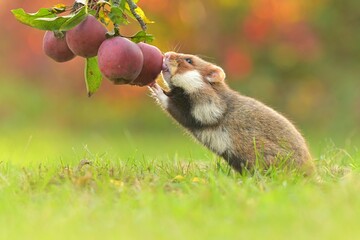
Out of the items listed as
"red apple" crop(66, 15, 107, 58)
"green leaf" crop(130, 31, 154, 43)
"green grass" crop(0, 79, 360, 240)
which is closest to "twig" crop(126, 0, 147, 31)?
"green leaf" crop(130, 31, 154, 43)

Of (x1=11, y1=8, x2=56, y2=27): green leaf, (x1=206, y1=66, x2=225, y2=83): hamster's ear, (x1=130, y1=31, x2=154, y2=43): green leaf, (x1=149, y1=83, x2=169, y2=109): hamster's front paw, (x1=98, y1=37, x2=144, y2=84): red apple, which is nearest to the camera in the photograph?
(x1=98, y1=37, x2=144, y2=84): red apple

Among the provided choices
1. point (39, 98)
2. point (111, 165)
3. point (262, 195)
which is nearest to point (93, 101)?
point (39, 98)

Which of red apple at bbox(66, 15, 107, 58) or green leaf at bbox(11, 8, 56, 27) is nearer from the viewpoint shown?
red apple at bbox(66, 15, 107, 58)

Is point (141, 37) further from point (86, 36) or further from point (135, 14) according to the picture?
point (86, 36)

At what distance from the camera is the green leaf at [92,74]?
4.94 metres

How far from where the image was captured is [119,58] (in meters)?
4.41

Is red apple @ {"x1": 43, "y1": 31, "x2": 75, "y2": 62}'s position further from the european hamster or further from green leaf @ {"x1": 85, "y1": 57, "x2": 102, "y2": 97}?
the european hamster

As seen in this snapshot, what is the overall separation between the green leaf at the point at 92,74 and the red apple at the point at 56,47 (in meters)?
0.22

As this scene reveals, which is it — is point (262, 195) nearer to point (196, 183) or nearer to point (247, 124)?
point (196, 183)

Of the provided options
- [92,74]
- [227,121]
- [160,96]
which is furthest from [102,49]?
[227,121]

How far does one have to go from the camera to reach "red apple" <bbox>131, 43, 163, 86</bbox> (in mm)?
4777

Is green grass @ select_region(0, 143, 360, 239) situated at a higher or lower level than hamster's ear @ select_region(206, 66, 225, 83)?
lower

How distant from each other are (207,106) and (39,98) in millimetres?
13270

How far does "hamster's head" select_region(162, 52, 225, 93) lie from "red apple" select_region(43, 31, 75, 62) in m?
0.95
